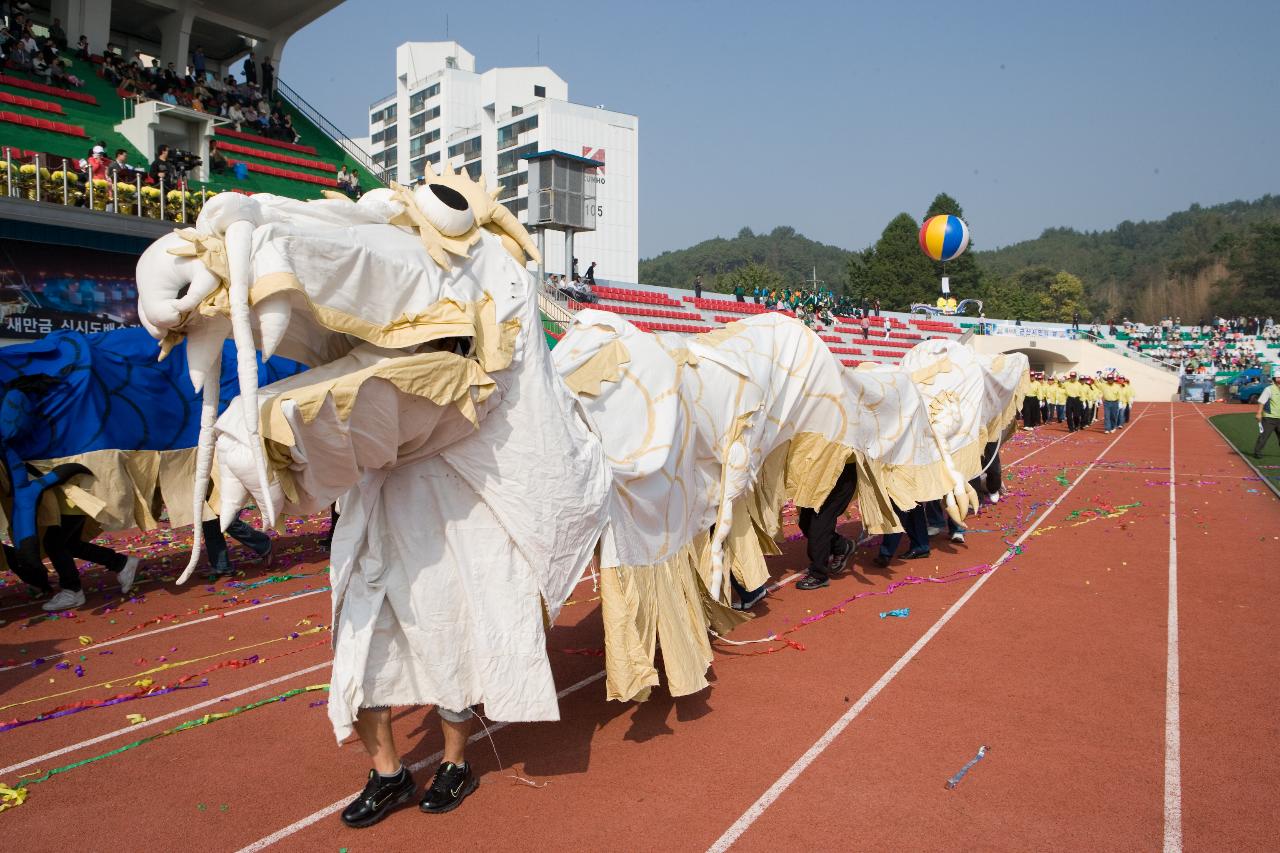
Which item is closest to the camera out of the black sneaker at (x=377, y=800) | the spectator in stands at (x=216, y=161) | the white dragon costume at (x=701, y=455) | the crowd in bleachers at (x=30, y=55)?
the black sneaker at (x=377, y=800)

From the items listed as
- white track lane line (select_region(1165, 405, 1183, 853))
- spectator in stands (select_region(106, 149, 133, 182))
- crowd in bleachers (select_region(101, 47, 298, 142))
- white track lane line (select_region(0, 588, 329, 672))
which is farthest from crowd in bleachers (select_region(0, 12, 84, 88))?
white track lane line (select_region(1165, 405, 1183, 853))

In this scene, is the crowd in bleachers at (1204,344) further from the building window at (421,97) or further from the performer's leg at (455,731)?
the performer's leg at (455,731)

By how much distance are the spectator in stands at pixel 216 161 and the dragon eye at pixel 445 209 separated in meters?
19.0

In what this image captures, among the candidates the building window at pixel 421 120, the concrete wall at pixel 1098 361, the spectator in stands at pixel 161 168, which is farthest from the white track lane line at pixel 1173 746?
the building window at pixel 421 120

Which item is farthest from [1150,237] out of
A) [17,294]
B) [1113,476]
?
[17,294]

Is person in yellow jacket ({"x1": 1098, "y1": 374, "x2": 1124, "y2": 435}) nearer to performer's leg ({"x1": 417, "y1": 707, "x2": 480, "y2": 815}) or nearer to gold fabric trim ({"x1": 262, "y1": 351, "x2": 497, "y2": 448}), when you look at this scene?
performer's leg ({"x1": 417, "y1": 707, "x2": 480, "y2": 815})

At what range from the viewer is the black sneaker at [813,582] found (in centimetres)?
781

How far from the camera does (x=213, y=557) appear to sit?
827 cm

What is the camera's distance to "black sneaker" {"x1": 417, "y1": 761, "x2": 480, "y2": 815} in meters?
3.87

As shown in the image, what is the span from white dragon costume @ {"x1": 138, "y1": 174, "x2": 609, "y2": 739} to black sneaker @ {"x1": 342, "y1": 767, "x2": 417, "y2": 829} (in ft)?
1.11

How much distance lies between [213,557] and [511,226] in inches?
226

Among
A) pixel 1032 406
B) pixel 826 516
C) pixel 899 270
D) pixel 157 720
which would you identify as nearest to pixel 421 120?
pixel 899 270

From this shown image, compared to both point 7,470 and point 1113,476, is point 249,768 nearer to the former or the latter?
point 7,470

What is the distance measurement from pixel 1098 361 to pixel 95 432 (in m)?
47.4
